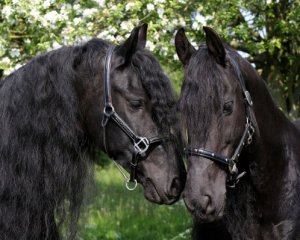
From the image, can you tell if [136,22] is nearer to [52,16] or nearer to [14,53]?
[52,16]

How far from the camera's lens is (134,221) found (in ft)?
23.8

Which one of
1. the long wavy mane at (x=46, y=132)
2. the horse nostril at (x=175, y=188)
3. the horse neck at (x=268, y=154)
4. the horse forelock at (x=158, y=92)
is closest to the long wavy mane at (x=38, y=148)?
the long wavy mane at (x=46, y=132)

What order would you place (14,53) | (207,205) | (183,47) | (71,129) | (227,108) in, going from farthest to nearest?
(14,53) < (183,47) < (71,129) < (227,108) < (207,205)

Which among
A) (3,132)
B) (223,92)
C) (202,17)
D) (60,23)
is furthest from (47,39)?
(223,92)

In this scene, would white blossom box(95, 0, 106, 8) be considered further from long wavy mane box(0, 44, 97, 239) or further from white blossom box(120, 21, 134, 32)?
long wavy mane box(0, 44, 97, 239)

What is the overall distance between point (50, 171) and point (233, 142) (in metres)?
1.08

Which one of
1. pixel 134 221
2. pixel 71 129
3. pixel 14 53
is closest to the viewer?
pixel 71 129

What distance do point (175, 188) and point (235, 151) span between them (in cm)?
41

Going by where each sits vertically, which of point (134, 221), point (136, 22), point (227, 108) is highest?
point (227, 108)

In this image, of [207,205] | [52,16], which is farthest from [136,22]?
[207,205]

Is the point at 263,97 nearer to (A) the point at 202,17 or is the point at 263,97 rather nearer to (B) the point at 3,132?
(B) the point at 3,132

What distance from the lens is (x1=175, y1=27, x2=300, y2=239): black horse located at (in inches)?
132

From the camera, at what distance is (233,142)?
3.46 metres

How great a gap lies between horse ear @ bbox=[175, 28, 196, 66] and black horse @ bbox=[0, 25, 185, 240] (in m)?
0.24
